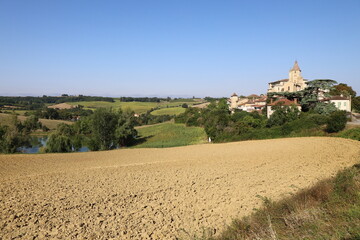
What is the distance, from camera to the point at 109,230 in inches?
350

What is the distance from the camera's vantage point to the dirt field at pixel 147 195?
355 inches

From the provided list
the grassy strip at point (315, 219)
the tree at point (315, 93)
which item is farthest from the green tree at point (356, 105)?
the grassy strip at point (315, 219)

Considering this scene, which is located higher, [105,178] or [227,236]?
[227,236]

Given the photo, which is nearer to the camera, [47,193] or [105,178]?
[47,193]

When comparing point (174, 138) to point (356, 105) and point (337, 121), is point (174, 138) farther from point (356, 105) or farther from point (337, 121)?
point (356, 105)

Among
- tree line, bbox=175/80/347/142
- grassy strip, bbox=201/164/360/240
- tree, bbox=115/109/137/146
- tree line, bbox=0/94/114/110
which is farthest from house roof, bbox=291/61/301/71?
tree line, bbox=0/94/114/110

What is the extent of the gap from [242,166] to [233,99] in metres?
62.1

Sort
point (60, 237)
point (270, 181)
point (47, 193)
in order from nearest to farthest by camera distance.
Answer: point (60, 237) < point (47, 193) < point (270, 181)

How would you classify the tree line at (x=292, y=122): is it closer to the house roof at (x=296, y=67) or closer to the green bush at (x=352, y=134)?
the green bush at (x=352, y=134)

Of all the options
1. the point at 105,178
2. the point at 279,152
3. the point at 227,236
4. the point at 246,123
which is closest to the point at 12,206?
the point at 105,178

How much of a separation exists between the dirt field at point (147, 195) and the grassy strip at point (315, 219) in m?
1.81

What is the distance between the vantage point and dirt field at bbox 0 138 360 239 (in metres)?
9.01

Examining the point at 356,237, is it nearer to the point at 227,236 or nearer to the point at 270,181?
the point at 227,236

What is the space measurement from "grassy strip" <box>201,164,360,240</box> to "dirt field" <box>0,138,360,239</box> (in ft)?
5.94
